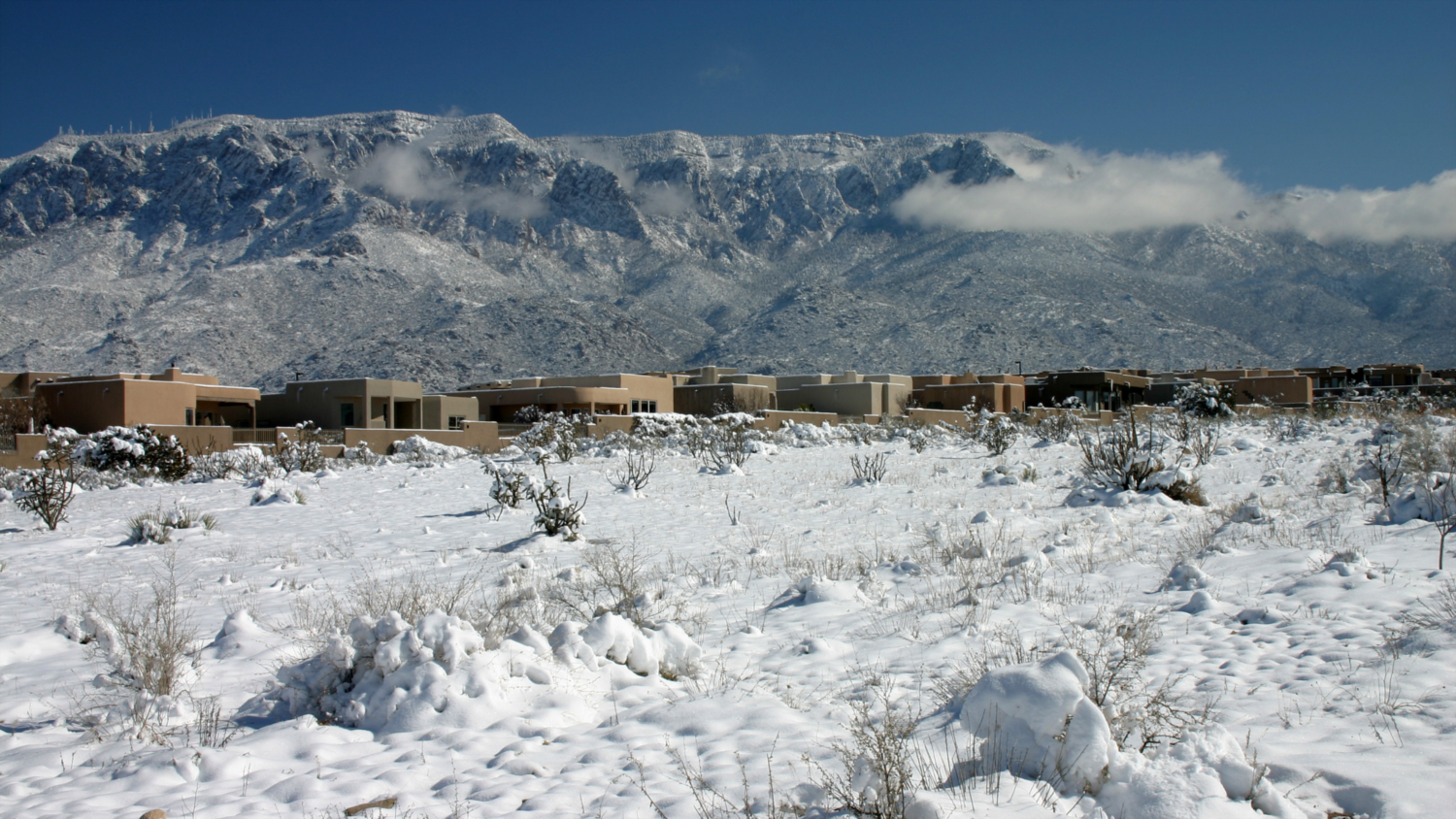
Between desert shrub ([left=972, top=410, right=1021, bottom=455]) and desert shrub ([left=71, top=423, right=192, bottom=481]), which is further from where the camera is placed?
desert shrub ([left=71, top=423, right=192, bottom=481])

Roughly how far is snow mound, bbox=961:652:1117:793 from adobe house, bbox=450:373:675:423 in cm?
4721

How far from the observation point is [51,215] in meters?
138

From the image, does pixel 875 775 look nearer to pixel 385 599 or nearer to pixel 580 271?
pixel 385 599

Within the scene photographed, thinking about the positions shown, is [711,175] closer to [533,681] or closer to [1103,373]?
[1103,373]

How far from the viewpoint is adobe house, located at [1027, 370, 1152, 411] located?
52.1 m

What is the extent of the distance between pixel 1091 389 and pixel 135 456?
4947 centimetres

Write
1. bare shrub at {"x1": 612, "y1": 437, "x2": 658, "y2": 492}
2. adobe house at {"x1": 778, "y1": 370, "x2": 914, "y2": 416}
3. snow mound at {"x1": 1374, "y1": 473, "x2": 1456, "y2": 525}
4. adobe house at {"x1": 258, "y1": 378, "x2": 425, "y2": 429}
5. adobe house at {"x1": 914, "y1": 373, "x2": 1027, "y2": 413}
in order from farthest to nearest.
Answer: adobe house at {"x1": 778, "y1": 370, "x2": 914, "y2": 416}
adobe house at {"x1": 914, "y1": 373, "x2": 1027, "y2": 413}
adobe house at {"x1": 258, "y1": 378, "x2": 425, "y2": 429}
bare shrub at {"x1": 612, "y1": 437, "x2": 658, "y2": 492}
snow mound at {"x1": 1374, "y1": 473, "x2": 1456, "y2": 525}

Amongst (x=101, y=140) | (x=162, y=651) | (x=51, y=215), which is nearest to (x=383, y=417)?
(x=162, y=651)

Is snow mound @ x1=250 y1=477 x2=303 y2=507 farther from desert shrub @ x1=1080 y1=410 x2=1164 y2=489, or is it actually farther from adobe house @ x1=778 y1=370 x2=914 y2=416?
adobe house @ x1=778 y1=370 x2=914 y2=416

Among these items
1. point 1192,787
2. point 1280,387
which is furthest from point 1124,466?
point 1280,387

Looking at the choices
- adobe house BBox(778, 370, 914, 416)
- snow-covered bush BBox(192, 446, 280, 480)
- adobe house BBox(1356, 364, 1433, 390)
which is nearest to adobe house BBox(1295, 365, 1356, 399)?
adobe house BBox(1356, 364, 1433, 390)

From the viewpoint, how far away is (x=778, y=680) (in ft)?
15.7

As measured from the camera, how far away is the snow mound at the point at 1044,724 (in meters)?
3.22

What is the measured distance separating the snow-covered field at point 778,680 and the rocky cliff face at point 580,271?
3078 inches
